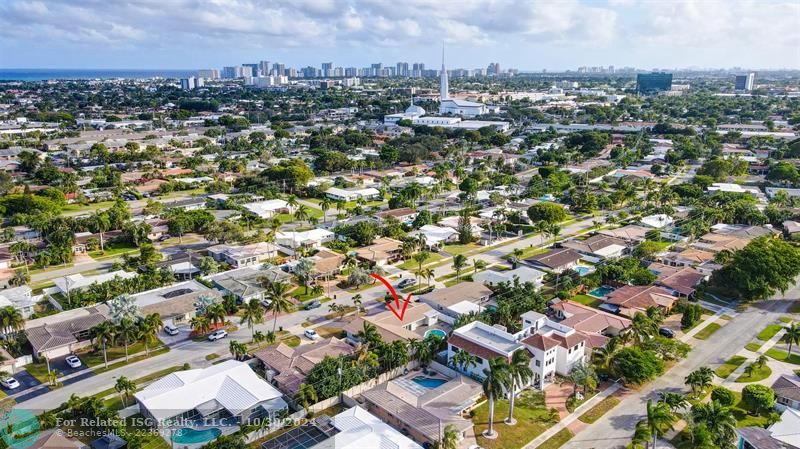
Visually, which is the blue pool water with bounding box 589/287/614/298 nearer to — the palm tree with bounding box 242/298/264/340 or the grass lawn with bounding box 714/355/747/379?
the grass lawn with bounding box 714/355/747/379

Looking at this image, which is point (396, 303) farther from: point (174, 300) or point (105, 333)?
point (105, 333)

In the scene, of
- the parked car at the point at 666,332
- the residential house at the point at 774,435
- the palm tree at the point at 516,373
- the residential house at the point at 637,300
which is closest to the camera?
the residential house at the point at 774,435

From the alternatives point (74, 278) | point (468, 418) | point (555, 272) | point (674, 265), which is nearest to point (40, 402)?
point (74, 278)

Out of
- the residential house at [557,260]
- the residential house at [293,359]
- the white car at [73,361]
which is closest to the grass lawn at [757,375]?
the residential house at [557,260]

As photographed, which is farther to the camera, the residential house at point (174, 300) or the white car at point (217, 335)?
the residential house at point (174, 300)

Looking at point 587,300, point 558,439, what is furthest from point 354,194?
point 558,439

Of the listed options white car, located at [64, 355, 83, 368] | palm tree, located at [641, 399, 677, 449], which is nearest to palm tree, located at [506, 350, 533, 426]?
palm tree, located at [641, 399, 677, 449]

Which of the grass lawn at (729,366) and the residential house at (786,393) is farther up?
the residential house at (786,393)

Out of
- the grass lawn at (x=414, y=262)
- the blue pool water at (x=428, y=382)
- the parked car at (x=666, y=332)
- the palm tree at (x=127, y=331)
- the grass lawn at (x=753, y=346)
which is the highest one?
the palm tree at (x=127, y=331)

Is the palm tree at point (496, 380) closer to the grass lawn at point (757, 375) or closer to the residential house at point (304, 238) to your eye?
the grass lawn at point (757, 375)
